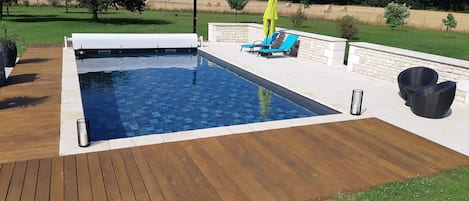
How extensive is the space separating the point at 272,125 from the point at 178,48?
10230mm

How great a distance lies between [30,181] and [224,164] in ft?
7.58

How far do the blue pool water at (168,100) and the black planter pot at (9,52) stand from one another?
1.90 m

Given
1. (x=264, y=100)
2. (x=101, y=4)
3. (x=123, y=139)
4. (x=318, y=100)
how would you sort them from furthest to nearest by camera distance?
(x=101, y=4) → (x=264, y=100) → (x=318, y=100) → (x=123, y=139)

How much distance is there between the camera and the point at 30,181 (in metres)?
4.32

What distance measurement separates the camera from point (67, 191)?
162 inches

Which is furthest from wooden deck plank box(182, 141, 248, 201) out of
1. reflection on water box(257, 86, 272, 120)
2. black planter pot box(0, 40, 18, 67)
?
black planter pot box(0, 40, 18, 67)

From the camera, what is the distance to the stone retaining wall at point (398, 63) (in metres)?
8.45

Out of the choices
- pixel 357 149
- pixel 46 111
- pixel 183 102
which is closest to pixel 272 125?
pixel 357 149

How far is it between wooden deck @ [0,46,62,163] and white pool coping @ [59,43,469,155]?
0.64ft

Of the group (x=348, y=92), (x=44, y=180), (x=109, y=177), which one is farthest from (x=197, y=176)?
(x=348, y=92)

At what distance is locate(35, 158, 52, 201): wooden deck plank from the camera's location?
4.02 meters

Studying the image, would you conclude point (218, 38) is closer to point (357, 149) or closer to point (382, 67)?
point (382, 67)

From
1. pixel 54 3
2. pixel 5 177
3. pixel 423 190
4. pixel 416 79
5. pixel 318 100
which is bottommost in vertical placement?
pixel 423 190

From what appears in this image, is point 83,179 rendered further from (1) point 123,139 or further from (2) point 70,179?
(1) point 123,139
